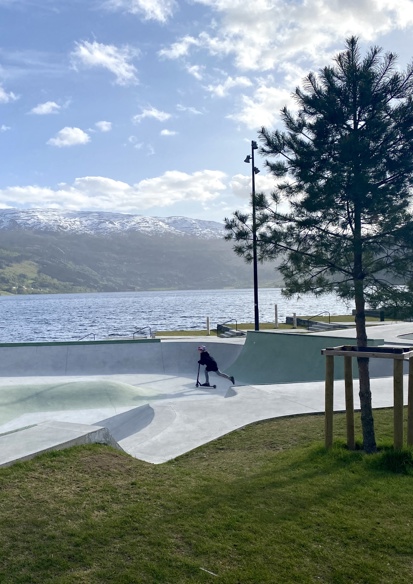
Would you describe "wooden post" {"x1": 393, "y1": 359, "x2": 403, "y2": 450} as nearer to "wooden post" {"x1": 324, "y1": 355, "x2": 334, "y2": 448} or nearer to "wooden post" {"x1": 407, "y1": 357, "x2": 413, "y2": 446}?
"wooden post" {"x1": 407, "y1": 357, "x2": 413, "y2": 446}

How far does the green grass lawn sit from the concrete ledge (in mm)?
201

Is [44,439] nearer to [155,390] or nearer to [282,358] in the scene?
[155,390]

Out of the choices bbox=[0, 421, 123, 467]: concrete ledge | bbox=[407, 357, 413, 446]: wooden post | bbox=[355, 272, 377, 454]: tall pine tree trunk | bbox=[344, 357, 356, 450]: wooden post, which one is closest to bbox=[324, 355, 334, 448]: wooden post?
bbox=[344, 357, 356, 450]: wooden post

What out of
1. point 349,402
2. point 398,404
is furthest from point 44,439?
point 398,404

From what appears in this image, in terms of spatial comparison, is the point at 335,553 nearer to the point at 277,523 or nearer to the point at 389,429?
the point at 277,523

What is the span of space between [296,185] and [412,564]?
5567 mm

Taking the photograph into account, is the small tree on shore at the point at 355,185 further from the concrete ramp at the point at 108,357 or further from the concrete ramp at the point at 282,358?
the concrete ramp at the point at 108,357

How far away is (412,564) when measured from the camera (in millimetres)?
4035

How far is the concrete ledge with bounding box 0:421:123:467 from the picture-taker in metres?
6.44

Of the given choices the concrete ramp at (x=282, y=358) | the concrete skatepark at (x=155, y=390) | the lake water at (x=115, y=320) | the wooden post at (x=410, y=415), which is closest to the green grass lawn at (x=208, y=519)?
the wooden post at (x=410, y=415)

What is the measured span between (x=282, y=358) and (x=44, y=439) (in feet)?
42.5

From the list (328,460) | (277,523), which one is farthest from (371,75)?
(277,523)

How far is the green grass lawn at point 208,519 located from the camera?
12.7 ft

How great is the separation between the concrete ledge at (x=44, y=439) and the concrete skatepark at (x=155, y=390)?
15 millimetres
